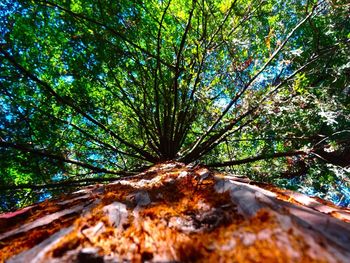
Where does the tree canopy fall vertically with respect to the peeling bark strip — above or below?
above

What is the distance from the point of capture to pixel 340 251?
801mm

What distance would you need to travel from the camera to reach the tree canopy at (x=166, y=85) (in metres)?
5.03

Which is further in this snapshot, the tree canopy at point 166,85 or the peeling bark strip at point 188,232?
the tree canopy at point 166,85

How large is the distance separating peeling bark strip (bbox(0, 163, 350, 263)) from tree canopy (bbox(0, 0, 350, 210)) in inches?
114

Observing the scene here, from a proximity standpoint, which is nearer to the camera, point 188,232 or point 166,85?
point 188,232

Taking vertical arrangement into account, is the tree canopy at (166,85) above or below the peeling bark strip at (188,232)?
above

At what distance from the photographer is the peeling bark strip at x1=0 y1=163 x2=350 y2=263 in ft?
2.72

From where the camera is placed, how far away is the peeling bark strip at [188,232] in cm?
83

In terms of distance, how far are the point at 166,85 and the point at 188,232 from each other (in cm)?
576

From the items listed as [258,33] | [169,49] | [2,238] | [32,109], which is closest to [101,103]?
[32,109]

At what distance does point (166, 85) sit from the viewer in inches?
260

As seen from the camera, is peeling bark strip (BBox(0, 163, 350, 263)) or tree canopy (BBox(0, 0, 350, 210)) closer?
peeling bark strip (BBox(0, 163, 350, 263))

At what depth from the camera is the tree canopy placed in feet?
16.5

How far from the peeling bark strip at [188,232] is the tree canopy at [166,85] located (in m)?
2.90
